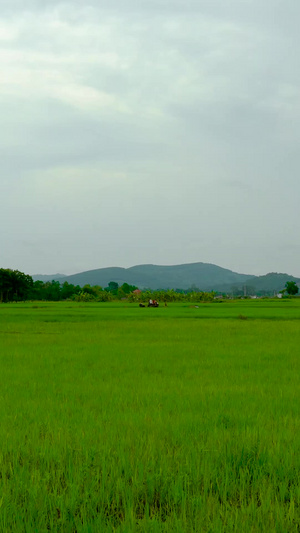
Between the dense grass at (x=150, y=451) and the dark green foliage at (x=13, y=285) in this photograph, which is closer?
the dense grass at (x=150, y=451)

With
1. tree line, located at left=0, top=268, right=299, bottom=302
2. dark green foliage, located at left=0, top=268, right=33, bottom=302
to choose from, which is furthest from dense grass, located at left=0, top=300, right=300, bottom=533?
dark green foliage, located at left=0, top=268, right=33, bottom=302

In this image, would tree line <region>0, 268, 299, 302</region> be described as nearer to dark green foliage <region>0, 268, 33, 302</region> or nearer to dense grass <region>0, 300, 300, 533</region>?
dark green foliage <region>0, 268, 33, 302</region>

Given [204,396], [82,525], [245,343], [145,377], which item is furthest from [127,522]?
[245,343]

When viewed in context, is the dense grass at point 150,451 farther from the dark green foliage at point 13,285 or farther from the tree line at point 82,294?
the dark green foliage at point 13,285

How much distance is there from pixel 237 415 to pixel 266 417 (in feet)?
1.15

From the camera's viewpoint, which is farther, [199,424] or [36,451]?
[199,424]

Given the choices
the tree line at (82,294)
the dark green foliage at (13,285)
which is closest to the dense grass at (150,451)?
the tree line at (82,294)

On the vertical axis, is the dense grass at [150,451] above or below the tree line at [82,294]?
below

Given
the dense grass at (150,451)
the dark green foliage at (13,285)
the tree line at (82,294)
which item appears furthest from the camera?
the dark green foliage at (13,285)

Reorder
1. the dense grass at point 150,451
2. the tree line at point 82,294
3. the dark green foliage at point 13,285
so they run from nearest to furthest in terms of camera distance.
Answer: the dense grass at point 150,451 < the tree line at point 82,294 < the dark green foliage at point 13,285

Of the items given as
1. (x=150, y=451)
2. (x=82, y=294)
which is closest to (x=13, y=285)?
(x=82, y=294)

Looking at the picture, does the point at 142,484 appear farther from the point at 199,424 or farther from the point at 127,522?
the point at 199,424

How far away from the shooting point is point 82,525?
2691 millimetres

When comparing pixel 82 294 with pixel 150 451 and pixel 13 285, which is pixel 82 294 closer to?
pixel 13 285
